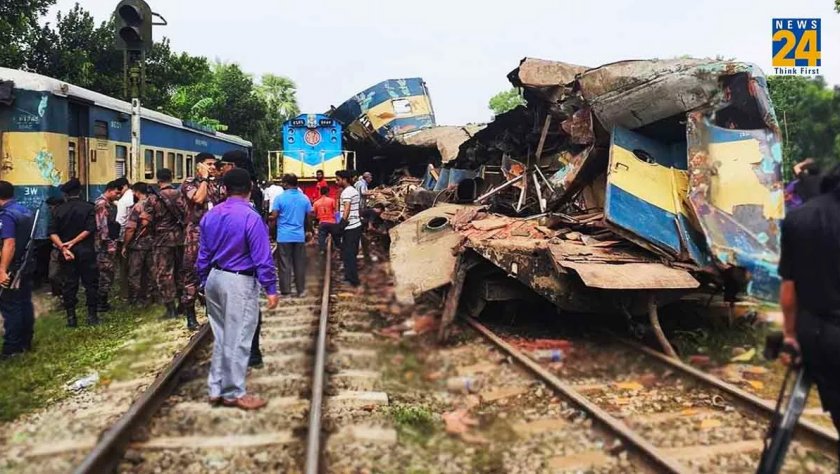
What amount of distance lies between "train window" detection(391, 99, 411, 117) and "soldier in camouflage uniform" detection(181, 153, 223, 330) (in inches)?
533

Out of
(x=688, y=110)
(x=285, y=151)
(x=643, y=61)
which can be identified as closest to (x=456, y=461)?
(x=688, y=110)

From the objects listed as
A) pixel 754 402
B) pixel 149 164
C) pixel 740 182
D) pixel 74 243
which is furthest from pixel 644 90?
pixel 149 164

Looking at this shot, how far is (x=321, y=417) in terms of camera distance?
488 centimetres

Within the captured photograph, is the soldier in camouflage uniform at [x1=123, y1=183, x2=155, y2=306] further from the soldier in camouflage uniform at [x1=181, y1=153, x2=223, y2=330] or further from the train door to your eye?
the train door

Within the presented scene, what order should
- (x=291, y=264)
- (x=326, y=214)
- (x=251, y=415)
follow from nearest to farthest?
(x=251, y=415) → (x=291, y=264) → (x=326, y=214)

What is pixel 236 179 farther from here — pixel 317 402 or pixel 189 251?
pixel 189 251

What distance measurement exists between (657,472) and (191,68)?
29679 millimetres

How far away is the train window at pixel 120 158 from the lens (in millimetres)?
12320

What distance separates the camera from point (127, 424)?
4547 millimetres

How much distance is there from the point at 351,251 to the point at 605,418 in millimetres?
6471

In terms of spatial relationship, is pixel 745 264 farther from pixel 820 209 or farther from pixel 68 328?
pixel 68 328

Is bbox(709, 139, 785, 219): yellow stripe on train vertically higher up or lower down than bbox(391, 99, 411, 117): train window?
lower down

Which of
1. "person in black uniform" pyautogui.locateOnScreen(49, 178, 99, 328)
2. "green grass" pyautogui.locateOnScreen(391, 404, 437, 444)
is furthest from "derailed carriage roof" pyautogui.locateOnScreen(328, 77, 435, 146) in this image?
"green grass" pyautogui.locateOnScreen(391, 404, 437, 444)

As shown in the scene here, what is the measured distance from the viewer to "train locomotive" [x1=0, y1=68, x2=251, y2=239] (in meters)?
10.0
